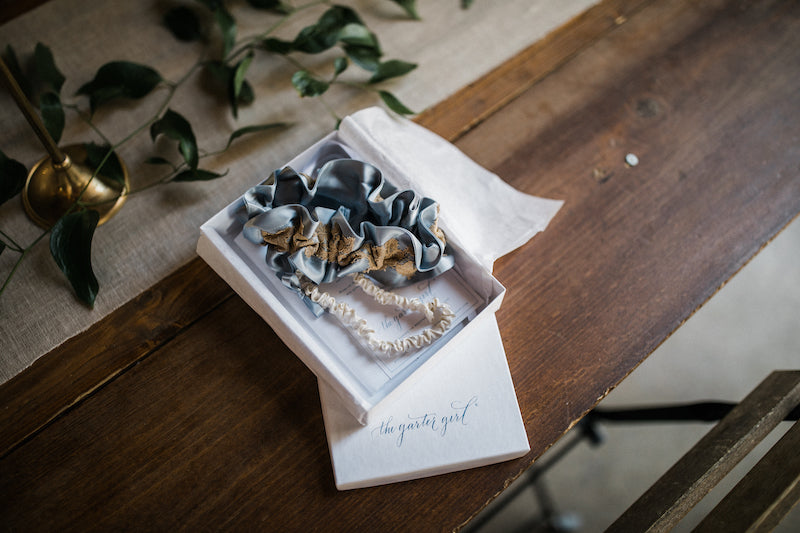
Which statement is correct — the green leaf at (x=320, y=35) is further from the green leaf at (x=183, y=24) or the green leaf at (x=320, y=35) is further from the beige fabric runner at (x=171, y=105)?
the green leaf at (x=183, y=24)

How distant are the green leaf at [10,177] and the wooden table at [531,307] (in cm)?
15

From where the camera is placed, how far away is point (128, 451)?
48cm

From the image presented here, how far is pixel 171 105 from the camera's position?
634 millimetres

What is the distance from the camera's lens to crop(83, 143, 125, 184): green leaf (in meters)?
0.57

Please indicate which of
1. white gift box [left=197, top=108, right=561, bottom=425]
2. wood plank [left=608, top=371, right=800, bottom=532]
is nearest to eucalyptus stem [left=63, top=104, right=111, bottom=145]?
white gift box [left=197, top=108, right=561, bottom=425]

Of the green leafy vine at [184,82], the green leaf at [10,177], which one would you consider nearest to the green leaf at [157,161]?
the green leafy vine at [184,82]

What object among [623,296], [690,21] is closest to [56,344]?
[623,296]

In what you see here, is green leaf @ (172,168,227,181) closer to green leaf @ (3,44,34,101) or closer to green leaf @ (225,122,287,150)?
green leaf @ (225,122,287,150)

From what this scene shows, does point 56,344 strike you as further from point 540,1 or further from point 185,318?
point 540,1

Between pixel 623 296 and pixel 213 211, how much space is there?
42cm

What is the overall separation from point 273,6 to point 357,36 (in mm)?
134

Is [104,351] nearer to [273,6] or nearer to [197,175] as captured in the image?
[197,175]

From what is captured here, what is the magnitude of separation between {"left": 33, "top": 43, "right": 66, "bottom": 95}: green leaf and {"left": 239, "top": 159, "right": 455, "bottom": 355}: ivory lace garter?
0.30 metres

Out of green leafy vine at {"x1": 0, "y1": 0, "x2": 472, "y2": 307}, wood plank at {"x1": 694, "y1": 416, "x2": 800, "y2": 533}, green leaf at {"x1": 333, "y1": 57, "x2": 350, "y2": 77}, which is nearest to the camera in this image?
wood plank at {"x1": 694, "y1": 416, "x2": 800, "y2": 533}
